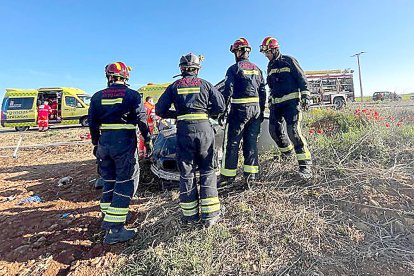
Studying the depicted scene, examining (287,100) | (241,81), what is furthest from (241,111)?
(287,100)

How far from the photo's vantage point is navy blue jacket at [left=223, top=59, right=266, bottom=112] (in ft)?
11.1

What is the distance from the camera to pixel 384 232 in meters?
2.56

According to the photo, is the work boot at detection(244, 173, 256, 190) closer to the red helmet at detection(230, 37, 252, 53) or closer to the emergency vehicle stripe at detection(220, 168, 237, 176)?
the emergency vehicle stripe at detection(220, 168, 237, 176)

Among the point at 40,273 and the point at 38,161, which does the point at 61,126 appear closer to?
the point at 38,161

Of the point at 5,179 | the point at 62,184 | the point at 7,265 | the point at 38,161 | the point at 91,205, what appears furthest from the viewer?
the point at 38,161

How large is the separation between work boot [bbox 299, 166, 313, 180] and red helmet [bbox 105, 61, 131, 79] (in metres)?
2.51

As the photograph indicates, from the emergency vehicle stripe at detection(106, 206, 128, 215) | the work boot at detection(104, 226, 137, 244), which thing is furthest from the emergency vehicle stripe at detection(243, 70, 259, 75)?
Result: the work boot at detection(104, 226, 137, 244)

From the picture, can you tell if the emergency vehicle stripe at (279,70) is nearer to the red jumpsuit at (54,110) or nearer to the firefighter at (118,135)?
the firefighter at (118,135)

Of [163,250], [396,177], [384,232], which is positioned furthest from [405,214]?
[163,250]

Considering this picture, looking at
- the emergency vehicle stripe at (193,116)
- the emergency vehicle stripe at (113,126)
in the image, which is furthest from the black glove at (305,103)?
the emergency vehicle stripe at (113,126)

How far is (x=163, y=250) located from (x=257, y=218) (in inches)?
40.8

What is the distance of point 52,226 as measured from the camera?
3.28 m

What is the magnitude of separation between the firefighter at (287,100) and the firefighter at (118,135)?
6.21 feet

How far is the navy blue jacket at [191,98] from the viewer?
290cm
